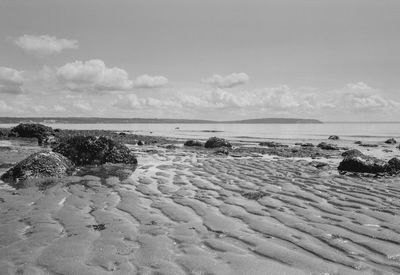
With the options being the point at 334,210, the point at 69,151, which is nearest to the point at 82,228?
the point at 334,210

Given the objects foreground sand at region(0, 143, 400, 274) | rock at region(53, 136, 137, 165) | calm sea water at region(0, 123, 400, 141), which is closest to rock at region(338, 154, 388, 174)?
foreground sand at region(0, 143, 400, 274)

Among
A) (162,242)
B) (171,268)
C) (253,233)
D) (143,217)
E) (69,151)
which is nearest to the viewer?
(171,268)

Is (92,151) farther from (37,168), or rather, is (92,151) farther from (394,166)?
(394,166)

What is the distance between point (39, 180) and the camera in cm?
970

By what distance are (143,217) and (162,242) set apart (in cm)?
146

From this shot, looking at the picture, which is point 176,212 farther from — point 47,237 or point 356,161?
point 356,161

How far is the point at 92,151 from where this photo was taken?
14.1 metres

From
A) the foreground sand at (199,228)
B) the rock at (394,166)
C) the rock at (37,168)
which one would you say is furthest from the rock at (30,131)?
the rock at (394,166)

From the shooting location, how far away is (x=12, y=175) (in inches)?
393

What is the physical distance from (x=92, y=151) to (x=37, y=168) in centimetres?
387

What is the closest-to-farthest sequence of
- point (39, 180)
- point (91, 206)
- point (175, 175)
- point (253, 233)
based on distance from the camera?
point (253, 233) → point (91, 206) → point (39, 180) → point (175, 175)

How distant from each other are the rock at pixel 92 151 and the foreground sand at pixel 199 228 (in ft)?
12.7

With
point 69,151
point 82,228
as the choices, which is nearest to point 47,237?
point 82,228

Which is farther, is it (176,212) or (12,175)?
(12,175)
